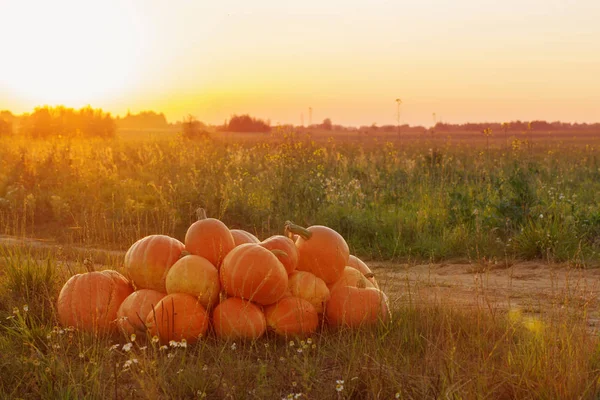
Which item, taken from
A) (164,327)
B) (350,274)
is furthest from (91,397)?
(350,274)

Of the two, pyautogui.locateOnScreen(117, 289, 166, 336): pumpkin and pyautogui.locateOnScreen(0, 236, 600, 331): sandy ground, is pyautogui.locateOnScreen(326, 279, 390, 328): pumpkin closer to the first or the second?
pyautogui.locateOnScreen(0, 236, 600, 331): sandy ground

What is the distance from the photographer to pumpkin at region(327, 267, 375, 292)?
14.3 feet

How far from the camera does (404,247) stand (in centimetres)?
810

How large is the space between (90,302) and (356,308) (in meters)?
1.68

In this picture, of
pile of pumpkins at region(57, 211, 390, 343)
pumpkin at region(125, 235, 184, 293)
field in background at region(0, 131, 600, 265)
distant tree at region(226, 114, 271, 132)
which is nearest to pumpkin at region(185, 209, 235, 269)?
pile of pumpkins at region(57, 211, 390, 343)

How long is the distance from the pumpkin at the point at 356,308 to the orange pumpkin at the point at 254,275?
37 centimetres

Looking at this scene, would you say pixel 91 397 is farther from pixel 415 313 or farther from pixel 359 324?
pixel 415 313

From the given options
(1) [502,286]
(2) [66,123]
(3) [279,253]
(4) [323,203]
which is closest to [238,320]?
(3) [279,253]

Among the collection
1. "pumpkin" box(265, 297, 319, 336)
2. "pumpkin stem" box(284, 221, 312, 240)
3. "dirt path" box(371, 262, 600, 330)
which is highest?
"pumpkin stem" box(284, 221, 312, 240)

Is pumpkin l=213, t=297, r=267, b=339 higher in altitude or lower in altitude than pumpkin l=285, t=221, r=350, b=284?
lower

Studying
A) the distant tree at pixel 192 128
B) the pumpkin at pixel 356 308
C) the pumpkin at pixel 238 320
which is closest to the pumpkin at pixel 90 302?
the pumpkin at pixel 238 320

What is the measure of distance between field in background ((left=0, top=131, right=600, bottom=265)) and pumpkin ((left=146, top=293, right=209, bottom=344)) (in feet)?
7.33

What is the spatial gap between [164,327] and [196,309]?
21 centimetres

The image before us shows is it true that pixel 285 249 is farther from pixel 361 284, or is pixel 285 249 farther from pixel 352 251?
pixel 352 251
